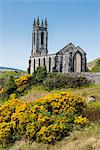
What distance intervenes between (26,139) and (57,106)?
3467 millimetres

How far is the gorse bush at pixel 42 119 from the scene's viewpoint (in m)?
26.2

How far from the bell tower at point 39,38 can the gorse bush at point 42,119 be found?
134 feet

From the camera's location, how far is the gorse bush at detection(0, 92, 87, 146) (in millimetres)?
26234

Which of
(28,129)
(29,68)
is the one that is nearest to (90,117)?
(28,129)

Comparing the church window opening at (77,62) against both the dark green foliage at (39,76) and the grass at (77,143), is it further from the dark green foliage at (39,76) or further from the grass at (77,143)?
the grass at (77,143)

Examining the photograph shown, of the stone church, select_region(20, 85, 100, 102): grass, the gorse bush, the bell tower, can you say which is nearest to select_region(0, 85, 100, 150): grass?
the gorse bush

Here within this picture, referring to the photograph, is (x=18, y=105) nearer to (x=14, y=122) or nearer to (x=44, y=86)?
(x=14, y=122)

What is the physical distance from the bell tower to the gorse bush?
40811 millimetres

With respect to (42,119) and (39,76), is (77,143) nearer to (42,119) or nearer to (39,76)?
(42,119)

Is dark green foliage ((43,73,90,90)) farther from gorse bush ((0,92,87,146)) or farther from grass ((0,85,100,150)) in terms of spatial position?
grass ((0,85,100,150))

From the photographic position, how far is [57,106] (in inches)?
1140

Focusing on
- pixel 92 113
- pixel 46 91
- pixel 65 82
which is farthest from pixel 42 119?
pixel 65 82

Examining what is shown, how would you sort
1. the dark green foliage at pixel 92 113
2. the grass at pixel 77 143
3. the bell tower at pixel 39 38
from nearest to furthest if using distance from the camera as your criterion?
the grass at pixel 77 143 → the dark green foliage at pixel 92 113 → the bell tower at pixel 39 38

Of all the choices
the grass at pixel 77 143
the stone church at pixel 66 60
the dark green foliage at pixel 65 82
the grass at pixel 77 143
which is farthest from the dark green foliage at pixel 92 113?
the stone church at pixel 66 60
